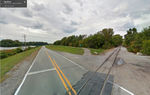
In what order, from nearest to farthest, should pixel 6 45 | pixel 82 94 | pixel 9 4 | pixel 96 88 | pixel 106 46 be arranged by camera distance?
pixel 82 94
pixel 96 88
pixel 9 4
pixel 106 46
pixel 6 45

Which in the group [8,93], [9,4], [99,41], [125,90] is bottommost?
[8,93]

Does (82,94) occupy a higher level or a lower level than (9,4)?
lower

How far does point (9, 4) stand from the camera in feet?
20.8

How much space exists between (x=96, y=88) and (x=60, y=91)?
1739 mm

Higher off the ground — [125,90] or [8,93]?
[125,90]

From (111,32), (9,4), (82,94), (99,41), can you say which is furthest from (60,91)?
(111,32)

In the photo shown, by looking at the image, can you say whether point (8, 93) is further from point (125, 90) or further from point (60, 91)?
point (125, 90)

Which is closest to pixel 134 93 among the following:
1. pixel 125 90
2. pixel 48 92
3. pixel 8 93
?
pixel 125 90

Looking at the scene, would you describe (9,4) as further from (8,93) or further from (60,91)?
(60,91)

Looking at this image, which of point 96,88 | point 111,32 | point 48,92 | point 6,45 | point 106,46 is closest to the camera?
point 48,92

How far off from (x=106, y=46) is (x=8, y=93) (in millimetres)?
32604

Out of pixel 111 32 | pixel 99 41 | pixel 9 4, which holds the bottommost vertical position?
pixel 99 41

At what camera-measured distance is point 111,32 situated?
107 feet

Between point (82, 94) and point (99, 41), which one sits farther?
point (99, 41)
